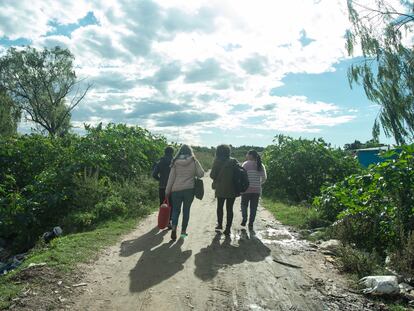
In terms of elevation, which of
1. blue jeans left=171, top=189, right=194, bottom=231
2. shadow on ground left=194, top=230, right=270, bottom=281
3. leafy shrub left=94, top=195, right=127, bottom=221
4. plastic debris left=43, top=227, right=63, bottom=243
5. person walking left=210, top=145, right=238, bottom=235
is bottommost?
plastic debris left=43, top=227, right=63, bottom=243

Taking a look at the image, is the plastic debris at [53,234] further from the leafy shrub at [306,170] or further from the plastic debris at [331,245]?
the leafy shrub at [306,170]

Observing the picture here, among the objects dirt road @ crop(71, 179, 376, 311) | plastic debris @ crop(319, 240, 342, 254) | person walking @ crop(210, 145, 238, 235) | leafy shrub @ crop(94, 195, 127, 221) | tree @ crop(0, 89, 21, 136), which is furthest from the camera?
tree @ crop(0, 89, 21, 136)

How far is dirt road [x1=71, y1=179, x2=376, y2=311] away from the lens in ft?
14.9

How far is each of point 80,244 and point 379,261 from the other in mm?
5244

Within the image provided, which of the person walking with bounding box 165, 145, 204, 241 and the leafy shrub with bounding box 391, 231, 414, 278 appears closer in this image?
the leafy shrub with bounding box 391, 231, 414, 278

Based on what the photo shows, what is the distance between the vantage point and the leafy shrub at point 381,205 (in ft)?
21.7

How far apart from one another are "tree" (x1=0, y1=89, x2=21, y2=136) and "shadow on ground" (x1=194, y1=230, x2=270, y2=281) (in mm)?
28219

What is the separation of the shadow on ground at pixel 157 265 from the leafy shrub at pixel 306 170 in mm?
10209

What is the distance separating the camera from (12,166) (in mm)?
12969

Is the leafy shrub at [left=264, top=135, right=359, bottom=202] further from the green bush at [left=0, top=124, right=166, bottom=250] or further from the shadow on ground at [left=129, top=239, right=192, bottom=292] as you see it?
the shadow on ground at [left=129, top=239, right=192, bottom=292]

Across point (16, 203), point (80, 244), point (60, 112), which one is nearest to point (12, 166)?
point (16, 203)

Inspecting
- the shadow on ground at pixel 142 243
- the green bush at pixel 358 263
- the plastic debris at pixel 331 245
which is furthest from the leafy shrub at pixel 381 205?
the shadow on ground at pixel 142 243

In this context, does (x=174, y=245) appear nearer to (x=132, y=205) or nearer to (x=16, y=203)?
(x=132, y=205)

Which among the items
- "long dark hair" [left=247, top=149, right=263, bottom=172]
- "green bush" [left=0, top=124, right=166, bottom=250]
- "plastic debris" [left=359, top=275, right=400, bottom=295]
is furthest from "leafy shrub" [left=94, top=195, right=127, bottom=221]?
"plastic debris" [left=359, top=275, right=400, bottom=295]
